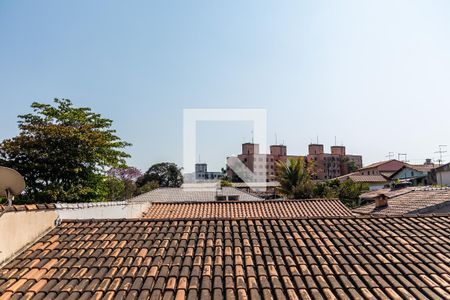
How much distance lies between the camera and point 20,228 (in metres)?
5.97

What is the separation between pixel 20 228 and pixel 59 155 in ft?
47.0

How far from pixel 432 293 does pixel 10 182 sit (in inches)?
270

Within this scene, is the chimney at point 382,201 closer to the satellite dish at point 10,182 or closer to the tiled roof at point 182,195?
the tiled roof at point 182,195

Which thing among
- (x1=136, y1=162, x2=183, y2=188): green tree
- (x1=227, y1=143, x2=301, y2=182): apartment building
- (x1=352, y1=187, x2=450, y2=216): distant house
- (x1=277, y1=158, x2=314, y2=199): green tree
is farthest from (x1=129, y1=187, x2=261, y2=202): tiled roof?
(x1=227, y1=143, x2=301, y2=182): apartment building

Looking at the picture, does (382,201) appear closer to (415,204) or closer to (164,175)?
(415,204)

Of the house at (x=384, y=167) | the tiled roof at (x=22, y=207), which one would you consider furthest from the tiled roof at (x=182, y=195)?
the house at (x=384, y=167)

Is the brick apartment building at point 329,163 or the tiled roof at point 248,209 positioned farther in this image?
the brick apartment building at point 329,163

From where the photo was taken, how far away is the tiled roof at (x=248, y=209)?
17.5m

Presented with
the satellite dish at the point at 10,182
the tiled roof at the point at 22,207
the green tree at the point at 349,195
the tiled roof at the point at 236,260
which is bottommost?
the green tree at the point at 349,195

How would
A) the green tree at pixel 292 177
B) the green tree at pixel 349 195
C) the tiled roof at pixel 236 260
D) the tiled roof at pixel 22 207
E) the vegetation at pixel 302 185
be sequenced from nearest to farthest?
1. the tiled roof at pixel 236 260
2. the tiled roof at pixel 22 207
3. the vegetation at pixel 302 185
4. the green tree at pixel 292 177
5. the green tree at pixel 349 195

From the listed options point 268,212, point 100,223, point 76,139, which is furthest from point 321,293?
point 76,139

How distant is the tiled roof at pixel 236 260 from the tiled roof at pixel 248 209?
10.3 meters

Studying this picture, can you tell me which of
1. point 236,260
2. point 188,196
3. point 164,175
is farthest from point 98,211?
point 164,175

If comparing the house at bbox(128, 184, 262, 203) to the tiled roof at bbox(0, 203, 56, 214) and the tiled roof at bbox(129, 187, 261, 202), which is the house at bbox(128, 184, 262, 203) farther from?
the tiled roof at bbox(0, 203, 56, 214)
